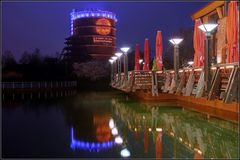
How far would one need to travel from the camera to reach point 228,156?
6.90m

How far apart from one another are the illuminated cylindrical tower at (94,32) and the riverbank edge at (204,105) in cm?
5355

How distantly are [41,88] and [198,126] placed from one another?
2637cm

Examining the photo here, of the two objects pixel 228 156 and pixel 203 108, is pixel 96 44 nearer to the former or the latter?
pixel 203 108

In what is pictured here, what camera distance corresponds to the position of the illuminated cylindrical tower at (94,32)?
251 feet

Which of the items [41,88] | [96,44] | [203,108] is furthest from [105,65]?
[203,108]

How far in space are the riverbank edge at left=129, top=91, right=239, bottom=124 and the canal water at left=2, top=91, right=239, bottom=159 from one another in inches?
16.5

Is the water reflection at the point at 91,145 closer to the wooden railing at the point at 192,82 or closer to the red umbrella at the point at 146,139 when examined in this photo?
the red umbrella at the point at 146,139

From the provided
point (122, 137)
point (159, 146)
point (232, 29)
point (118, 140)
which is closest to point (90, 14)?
point (232, 29)

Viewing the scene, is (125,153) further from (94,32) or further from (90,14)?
(90,14)

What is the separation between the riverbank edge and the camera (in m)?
11.6

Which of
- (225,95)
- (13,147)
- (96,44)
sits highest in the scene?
(96,44)

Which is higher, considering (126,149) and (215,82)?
(215,82)

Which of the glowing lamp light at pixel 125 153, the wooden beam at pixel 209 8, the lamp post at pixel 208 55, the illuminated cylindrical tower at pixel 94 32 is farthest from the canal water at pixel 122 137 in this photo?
the illuminated cylindrical tower at pixel 94 32

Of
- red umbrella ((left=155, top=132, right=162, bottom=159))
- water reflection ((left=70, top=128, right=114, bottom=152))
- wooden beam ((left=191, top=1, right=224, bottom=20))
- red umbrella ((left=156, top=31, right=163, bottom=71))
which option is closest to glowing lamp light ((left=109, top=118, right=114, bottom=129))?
red umbrella ((left=155, top=132, right=162, bottom=159))
